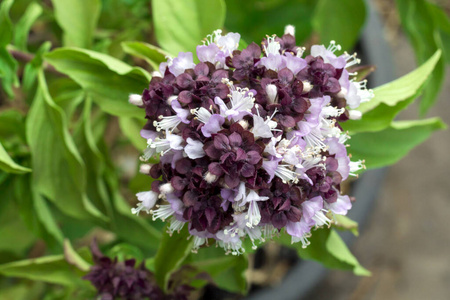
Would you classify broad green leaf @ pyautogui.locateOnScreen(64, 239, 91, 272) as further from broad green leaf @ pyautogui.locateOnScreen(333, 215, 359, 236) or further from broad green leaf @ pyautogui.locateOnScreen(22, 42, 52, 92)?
broad green leaf @ pyautogui.locateOnScreen(333, 215, 359, 236)

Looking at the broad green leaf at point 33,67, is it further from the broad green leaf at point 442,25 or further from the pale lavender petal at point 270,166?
the broad green leaf at point 442,25

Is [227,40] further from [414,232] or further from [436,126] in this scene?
[414,232]

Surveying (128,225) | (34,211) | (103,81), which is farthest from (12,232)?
(103,81)

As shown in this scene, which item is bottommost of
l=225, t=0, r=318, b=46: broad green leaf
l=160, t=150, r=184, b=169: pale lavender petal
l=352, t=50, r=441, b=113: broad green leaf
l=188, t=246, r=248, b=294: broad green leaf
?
l=188, t=246, r=248, b=294: broad green leaf

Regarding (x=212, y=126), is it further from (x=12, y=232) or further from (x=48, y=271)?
(x=12, y=232)

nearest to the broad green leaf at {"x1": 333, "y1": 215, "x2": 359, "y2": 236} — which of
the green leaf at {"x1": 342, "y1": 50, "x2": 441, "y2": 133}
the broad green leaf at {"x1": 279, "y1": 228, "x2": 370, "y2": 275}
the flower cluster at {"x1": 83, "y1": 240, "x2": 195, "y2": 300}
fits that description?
the broad green leaf at {"x1": 279, "y1": 228, "x2": 370, "y2": 275}

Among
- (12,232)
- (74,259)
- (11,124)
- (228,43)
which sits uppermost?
(228,43)

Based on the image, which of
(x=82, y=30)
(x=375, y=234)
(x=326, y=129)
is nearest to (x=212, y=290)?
(x=375, y=234)
